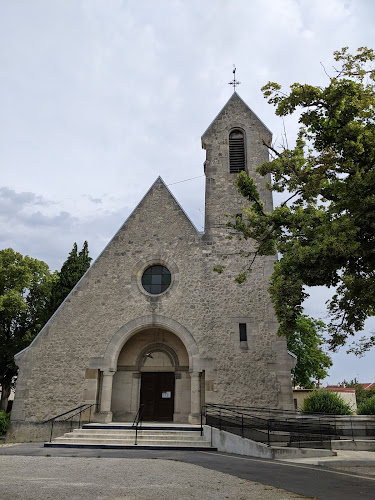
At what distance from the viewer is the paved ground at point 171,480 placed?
4.93m

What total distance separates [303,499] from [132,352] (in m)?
11.6

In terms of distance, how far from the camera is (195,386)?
46.3 feet

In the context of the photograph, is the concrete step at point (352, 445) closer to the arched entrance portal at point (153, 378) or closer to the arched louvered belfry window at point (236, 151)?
the arched entrance portal at point (153, 378)

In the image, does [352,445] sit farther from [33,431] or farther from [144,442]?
[33,431]

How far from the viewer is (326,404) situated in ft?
45.4

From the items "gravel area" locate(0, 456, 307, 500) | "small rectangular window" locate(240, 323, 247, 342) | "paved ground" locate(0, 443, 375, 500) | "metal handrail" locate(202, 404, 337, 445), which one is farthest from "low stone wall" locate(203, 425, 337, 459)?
"small rectangular window" locate(240, 323, 247, 342)

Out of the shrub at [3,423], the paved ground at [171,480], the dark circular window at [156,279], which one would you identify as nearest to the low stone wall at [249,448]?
the paved ground at [171,480]

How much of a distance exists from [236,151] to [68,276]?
1074cm

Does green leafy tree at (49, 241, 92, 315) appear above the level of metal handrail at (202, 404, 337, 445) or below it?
above

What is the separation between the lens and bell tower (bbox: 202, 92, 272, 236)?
17.4m

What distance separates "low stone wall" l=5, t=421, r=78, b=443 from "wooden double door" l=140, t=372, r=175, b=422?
2.89 m

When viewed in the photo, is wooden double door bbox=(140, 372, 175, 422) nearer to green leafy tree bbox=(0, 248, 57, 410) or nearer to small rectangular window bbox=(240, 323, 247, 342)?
small rectangular window bbox=(240, 323, 247, 342)

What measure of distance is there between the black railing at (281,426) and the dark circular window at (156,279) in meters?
4.83

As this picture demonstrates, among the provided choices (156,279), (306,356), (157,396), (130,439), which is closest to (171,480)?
(130,439)
